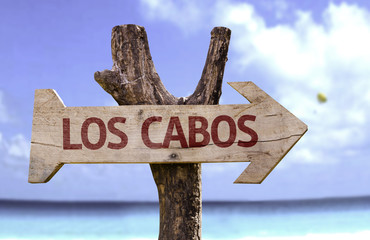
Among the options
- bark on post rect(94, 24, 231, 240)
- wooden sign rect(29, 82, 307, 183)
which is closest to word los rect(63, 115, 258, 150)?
wooden sign rect(29, 82, 307, 183)

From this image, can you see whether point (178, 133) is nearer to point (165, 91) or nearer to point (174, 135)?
point (174, 135)

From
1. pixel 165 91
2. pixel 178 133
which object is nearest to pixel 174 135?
pixel 178 133

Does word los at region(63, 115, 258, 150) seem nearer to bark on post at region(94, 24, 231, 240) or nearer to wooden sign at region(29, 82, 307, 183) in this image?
wooden sign at region(29, 82, 307, 183)

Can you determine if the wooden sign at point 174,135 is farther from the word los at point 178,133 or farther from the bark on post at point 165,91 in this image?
the bark on post at point 165,91

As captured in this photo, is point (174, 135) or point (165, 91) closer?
point (174, 135)

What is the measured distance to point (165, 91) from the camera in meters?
3.15

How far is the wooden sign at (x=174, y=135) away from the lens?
2.67 m

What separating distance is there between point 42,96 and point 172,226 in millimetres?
1192

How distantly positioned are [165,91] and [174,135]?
0.56m

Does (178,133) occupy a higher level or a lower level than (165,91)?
lower

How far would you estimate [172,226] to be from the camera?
2.85 metres

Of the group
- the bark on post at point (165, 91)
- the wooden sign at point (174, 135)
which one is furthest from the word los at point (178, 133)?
the bark on post at point (165, 91)

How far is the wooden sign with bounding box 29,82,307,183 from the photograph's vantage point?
2670mm

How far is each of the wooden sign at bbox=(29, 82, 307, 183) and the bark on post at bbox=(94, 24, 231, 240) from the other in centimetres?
28
